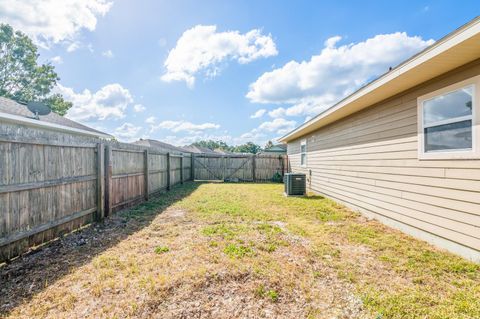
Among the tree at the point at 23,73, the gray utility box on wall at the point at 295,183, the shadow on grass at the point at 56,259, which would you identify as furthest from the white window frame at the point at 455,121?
the tree at the point at 23,73

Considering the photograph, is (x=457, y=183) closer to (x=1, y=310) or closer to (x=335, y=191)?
(x=335, y=191)

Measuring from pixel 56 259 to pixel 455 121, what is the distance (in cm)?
587

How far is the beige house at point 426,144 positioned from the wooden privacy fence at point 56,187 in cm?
567

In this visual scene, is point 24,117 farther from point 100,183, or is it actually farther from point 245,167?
point 245,167

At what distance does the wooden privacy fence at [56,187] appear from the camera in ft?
9.58

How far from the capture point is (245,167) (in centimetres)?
1489

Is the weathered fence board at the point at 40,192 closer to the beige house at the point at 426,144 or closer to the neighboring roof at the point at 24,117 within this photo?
the neighboring roof at the point at 24,117

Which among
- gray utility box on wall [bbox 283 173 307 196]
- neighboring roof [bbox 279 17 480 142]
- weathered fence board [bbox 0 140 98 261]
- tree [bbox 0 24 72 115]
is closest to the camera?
neighboring roof [bbox 279 17 480 142]

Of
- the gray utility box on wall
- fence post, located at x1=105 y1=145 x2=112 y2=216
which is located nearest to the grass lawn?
fence post, located at x1=105 y1=145 x2=112 y2=216

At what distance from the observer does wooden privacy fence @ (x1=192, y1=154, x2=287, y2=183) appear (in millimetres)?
14789

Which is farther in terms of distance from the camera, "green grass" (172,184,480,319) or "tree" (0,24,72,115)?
"tree" (0,24,72,115)

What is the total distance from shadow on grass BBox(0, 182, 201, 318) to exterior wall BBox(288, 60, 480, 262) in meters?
5.06

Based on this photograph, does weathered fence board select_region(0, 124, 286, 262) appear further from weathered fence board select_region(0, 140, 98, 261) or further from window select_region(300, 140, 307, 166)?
window select_region(300, 140, 307, 166)

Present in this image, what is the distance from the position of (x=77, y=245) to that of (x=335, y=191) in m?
6.84
